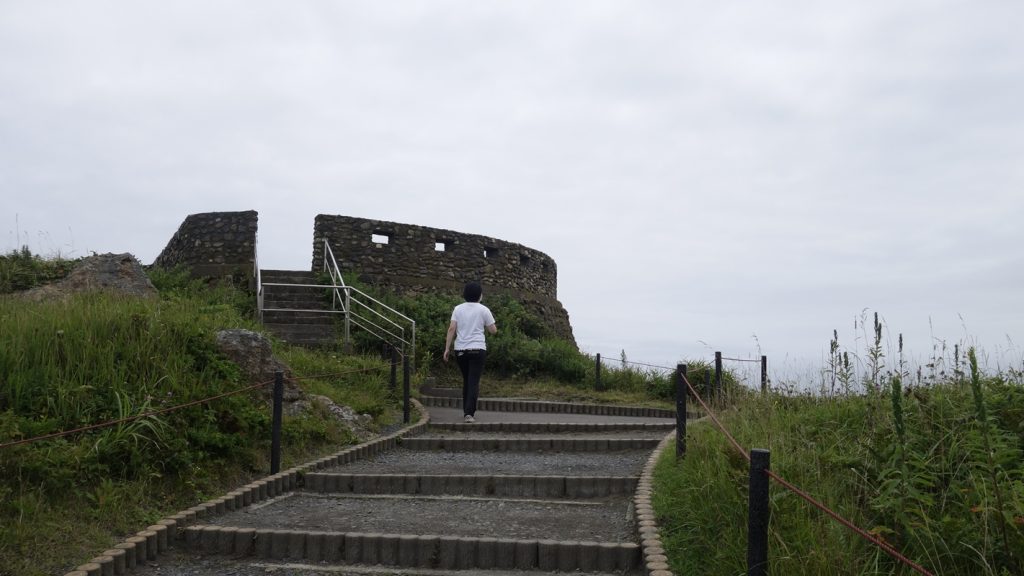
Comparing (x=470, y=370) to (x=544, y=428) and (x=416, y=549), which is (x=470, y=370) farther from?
(x=416, y=549)

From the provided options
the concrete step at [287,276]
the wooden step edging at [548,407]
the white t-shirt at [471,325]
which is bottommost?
the wooden step edging at [548,407]

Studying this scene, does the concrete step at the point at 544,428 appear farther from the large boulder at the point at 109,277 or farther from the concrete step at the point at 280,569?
the large boulder at the point at 109,277

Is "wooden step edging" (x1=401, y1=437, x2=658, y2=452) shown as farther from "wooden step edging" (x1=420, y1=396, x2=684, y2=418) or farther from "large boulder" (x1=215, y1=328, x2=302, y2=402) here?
"wooden step edging" (x1=420, y1=396, x2=684, y2=418)

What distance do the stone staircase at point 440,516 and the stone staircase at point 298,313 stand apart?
19.9 ft

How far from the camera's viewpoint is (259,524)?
17.2ft

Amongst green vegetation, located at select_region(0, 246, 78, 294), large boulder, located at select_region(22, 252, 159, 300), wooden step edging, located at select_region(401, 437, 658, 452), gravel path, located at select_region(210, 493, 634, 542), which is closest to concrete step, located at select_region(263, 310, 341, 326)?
large boulder, located at select_region(22, 252, 159, 300)

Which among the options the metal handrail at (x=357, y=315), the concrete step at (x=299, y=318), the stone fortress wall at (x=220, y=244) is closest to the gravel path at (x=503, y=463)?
the metal handrail at (x=357, y=315)

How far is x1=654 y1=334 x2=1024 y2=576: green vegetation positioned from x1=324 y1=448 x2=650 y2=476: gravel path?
1.08 m

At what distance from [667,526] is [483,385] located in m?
9.52

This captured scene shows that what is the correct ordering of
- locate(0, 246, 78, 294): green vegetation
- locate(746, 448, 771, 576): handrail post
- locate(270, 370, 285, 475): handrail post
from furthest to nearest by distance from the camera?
locate(0, 246, 78, 294): green vegetation
locate(270, 370, 285, 475): handrail post
locate(746, 448, 771, 576): handrail post

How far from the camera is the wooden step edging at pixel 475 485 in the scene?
243 inches

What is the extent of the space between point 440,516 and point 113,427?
8.08 feet

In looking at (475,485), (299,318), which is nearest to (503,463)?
(475,485)

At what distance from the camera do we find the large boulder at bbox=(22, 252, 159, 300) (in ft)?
37.6
